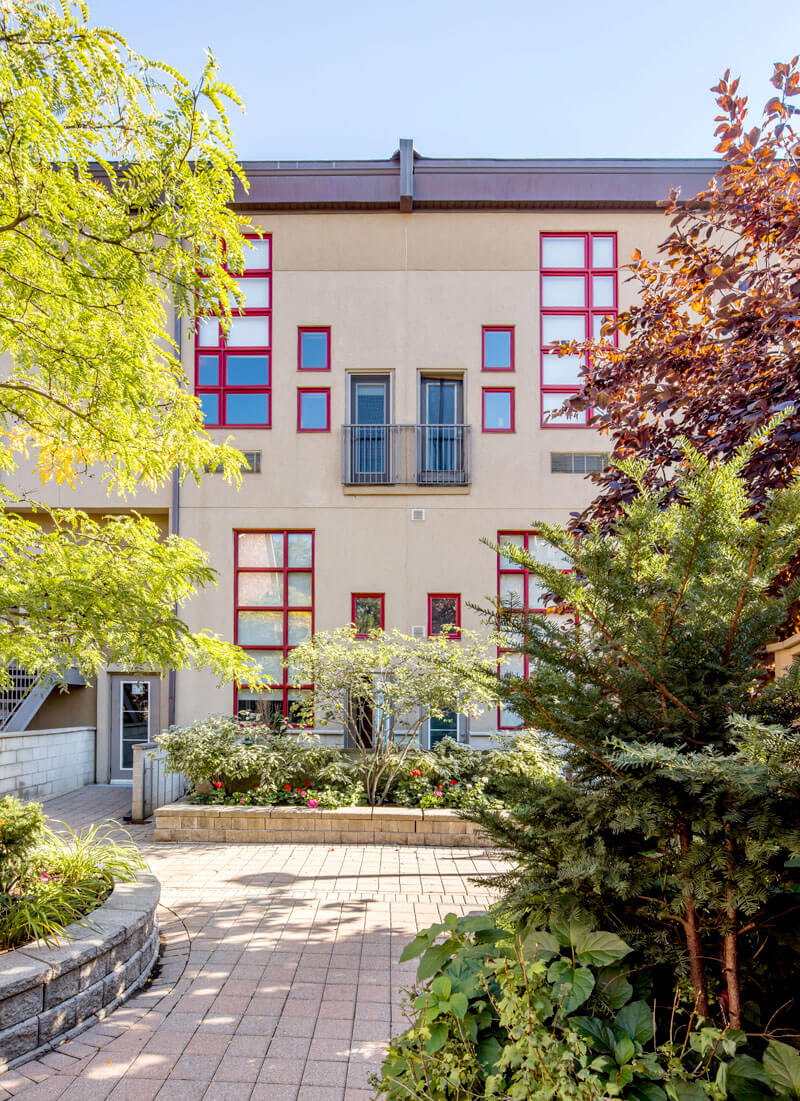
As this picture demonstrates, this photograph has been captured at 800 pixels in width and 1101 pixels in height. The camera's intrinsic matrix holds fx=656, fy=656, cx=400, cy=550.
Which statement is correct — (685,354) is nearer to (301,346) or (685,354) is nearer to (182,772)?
(182,772)

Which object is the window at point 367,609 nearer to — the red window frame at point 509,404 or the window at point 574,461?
the red window frame at point 509,404

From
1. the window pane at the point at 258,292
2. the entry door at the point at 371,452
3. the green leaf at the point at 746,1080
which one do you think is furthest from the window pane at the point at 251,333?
the green leaf at the point at 746,1080

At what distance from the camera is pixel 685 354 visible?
4961 millimetres

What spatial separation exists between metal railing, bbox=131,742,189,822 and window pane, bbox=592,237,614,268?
11041 millimetres

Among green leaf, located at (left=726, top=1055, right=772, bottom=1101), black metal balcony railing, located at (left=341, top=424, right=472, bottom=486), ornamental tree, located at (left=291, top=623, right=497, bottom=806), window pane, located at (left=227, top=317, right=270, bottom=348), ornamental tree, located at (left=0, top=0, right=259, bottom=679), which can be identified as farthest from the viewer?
window pane, located at (left=227, top=317, right=270, bottom=348)

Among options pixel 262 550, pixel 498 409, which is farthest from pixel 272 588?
pixel 498 409

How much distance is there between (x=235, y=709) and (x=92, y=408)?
26.2ft

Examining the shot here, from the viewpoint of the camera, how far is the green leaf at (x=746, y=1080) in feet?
6.22

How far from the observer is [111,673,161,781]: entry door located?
12.2 m

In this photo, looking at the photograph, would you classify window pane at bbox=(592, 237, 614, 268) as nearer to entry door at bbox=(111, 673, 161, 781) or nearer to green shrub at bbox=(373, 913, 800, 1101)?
entry door at bbox=(111, 673, 161, 781)

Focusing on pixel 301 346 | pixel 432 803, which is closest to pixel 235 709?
pixel 432 803

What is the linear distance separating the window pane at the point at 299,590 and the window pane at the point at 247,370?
366 cm

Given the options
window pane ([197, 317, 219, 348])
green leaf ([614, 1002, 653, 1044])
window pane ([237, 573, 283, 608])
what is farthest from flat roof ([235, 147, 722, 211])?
green leaf ([614, 1002, 653, 1044])

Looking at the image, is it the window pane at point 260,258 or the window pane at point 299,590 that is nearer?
the window pane at point 299,590
